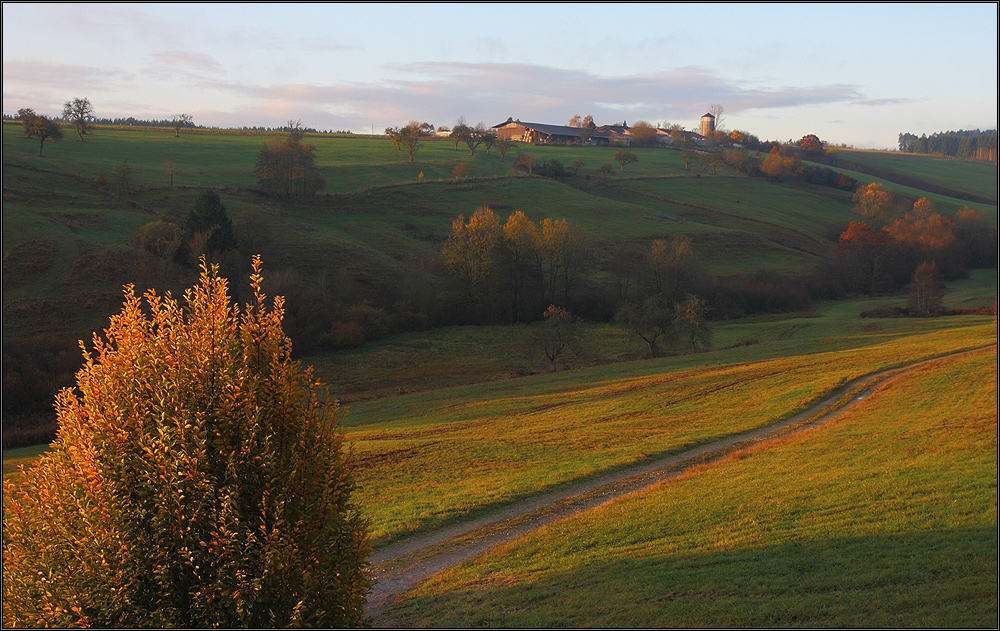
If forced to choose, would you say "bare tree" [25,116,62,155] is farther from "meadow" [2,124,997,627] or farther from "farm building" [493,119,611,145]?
"farm building" [493,119,611,145]

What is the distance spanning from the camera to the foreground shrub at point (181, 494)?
26.5 ft

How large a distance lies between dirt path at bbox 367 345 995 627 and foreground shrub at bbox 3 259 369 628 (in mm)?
3687

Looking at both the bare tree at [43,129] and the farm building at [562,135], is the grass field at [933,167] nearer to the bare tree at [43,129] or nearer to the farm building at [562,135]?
the farm building at [562,135]

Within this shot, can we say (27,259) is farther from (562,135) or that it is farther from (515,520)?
(562,135)

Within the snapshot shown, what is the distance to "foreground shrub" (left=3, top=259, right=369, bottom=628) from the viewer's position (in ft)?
26.5

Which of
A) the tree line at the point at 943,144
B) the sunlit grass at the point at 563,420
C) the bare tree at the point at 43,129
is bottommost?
the sunlit grass at the point at 563,420

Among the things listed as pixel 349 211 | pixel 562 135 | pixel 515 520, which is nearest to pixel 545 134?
pixel 562 135

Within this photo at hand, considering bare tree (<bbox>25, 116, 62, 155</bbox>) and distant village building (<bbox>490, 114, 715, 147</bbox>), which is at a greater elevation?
distant village building (<bbox>490, 114, 715, 147</bbox>)

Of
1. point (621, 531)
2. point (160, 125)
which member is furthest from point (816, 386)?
point (160, 125)

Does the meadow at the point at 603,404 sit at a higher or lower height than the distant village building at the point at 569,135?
lower

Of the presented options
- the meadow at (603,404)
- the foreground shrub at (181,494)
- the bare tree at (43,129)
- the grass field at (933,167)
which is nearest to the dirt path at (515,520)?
the meadow at (603,404)

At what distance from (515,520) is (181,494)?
13.0 metres

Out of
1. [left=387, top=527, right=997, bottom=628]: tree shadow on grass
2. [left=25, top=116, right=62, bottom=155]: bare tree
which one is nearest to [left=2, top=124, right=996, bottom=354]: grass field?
[left=25, top=116, right=62, bottom=155]: bare tree

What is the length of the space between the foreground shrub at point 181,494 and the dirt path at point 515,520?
369 centimetres
